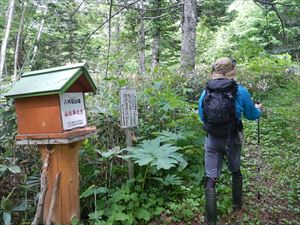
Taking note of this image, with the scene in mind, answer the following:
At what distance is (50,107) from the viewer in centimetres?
313

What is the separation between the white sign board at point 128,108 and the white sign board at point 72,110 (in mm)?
499

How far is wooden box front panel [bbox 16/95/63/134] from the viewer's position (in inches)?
123

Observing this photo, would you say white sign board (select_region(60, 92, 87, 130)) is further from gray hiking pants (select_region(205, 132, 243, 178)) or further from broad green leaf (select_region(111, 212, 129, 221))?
gray hiking pants (select_region(205, 132, 243, 178))

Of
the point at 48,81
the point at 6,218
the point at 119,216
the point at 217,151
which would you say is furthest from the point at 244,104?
the point at 6,218

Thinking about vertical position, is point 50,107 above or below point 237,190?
above

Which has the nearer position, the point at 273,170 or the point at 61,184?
the point at 61,184

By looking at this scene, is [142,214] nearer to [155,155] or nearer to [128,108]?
→ [155,155]

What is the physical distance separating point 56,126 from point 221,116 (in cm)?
174

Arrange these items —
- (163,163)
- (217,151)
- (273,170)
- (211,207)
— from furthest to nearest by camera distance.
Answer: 1. (273,170)
2. (217,151)
3. (211,207)
4. (163,163)

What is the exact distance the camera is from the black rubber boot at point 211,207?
138 inches

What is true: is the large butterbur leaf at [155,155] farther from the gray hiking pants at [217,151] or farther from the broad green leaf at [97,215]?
the broad green leaf at [97,215]

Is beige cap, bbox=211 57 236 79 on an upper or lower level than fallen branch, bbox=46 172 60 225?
upper

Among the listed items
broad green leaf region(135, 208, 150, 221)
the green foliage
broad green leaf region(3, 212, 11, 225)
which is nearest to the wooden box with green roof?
broad green leaf region(3, 212, 11, 225)

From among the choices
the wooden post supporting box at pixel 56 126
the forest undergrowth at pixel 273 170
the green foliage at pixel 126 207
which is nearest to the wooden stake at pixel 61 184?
the wooden post supporting box at pixel 56 126
